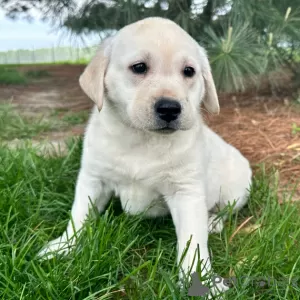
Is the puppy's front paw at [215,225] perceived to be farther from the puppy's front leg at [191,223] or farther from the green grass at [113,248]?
the puppy's front leg at [191,223]

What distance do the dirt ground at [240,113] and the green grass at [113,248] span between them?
86 centimetres

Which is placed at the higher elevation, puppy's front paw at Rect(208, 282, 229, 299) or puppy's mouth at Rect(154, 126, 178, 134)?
puppy's mouth at Rect(154, 126, 178, 134)

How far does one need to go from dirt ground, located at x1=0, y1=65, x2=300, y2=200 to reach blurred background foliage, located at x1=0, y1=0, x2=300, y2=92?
407 mm

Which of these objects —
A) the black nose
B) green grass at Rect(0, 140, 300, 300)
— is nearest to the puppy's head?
the black nose

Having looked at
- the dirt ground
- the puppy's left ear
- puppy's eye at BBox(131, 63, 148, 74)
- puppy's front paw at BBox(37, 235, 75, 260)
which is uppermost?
puppy's eye at BBox(131, 63, 148, 74)

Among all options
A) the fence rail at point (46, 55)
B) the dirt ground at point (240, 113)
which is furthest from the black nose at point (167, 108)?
the fence rail at point (46, 55)

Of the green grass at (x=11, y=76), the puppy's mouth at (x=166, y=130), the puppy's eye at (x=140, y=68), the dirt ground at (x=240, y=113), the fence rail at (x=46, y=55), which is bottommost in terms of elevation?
the dirt ground at (x=240, y=113)

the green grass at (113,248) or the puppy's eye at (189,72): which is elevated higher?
the puppy's eye at (189,72)

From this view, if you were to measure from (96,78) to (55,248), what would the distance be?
877mm

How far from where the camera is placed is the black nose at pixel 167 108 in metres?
1.91

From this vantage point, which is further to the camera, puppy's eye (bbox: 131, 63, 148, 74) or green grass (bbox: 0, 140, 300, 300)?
puppy's eye (bbox: 131, 63, 148, 74)

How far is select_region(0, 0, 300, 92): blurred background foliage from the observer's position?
392 centimetres

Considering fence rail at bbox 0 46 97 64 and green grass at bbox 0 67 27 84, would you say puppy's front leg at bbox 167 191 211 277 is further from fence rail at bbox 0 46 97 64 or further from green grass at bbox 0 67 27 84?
green grass at bbox 0 67 27 84

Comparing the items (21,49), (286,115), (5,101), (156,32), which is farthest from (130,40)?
(286,115)
